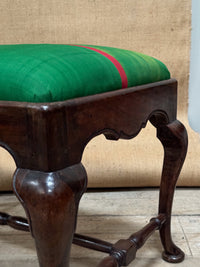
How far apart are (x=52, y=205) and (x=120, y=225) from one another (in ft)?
2.21

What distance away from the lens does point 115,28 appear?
1.65m

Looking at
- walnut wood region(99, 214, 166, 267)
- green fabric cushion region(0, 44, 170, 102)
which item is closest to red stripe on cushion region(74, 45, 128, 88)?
green fabric cushion region(0, 44, 170, 102)

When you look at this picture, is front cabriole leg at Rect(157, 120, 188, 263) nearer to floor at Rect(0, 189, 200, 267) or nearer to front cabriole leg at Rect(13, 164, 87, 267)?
floor at Rect(0, 189, 200, 267)

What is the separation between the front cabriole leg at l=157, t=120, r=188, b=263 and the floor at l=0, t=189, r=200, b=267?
3 centimetres

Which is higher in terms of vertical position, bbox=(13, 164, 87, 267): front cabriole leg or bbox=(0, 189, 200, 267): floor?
bbox=(13, 164, 87, 267): front cabriole leg

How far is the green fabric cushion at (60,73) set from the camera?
0.56m

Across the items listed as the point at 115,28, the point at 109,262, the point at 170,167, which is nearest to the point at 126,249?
the point at 109,262

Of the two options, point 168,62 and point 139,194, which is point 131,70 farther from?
point 168,62

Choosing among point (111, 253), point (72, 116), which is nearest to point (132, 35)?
point (111, 253)

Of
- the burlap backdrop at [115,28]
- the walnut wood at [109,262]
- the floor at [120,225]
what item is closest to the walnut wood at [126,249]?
the walnut wood at [109,262]

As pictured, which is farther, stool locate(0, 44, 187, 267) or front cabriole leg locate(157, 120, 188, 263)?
front cabriole leg locate(157, 120, 188, 263)

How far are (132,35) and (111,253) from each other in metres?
1.05

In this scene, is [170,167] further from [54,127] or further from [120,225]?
[54,127]

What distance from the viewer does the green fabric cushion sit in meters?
0.56
